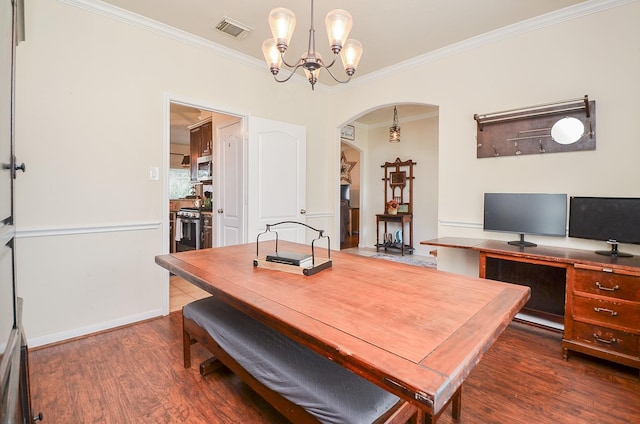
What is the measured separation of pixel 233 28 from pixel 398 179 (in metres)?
4.20

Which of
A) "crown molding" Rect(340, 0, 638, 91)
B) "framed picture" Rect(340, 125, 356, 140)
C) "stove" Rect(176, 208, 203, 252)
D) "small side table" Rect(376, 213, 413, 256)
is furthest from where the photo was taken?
"framed picture" Rect(340, 125, 356, 140)

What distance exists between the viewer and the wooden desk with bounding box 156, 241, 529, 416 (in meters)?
0.73

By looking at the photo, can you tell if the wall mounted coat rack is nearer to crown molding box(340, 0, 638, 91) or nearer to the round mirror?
the round mirror

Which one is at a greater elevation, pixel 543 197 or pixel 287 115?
pixel 287 115

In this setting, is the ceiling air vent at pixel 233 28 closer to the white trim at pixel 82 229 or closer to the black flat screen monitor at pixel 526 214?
the white trim at pixel 82 229

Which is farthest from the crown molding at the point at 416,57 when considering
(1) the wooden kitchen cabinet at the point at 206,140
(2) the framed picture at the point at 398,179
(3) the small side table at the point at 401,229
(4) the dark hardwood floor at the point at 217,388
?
(3) the small side table at the point at 401,229

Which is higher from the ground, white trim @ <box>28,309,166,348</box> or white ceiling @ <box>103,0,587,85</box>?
white ceiling @ <box>103,0,587,85</box>

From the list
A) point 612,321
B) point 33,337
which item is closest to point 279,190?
point 33,337

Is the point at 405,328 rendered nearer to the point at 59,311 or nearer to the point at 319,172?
the point at 59,311

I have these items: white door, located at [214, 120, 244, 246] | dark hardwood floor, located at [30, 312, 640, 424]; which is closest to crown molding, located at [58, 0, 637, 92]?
white door, located at [214, 120, 244, 246]

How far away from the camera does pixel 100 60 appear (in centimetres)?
253

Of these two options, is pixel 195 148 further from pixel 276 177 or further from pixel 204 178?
pixel 276 177

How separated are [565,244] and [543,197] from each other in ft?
1.47

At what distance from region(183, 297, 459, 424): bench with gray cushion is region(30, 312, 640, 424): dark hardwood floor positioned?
31 cm
